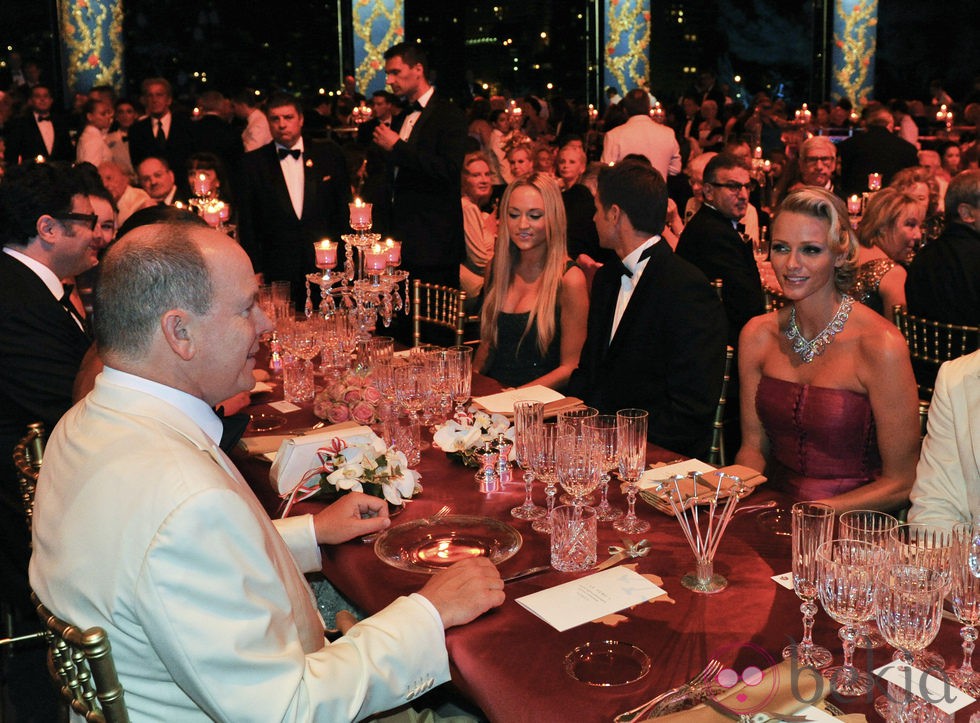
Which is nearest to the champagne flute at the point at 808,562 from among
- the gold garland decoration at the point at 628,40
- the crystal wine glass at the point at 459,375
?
the crystal wine glass at the point at 459,375

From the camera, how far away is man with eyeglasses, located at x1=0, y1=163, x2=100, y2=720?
3.00m

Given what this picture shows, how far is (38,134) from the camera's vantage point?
1055 cm

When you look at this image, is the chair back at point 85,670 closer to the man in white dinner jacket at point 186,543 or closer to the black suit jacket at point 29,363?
the man in white dinner jacket at point 186,543

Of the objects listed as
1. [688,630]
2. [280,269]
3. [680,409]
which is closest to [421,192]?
[280,269]

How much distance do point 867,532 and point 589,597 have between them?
0.55 meters

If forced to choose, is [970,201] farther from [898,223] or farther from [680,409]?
[680,409]

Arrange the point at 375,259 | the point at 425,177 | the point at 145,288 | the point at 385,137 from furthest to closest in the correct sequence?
the point at 425,177 < the point at 385,137 < the point at 375,259 < the point at 145,288

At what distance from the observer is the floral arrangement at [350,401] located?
313cm

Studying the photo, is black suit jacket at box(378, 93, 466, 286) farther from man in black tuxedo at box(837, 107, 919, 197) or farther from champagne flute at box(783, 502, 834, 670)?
champagne flute at box(783, 502, 834, 670)

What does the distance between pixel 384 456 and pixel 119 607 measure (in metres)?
1.11

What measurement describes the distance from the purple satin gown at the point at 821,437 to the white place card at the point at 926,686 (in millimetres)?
1407

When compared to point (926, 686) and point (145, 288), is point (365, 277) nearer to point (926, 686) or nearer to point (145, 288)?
point (145, 288)

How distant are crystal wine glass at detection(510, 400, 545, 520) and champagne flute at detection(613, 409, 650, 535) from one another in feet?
0.66

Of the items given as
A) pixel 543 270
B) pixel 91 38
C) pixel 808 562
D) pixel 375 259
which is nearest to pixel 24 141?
pixel 91 38
